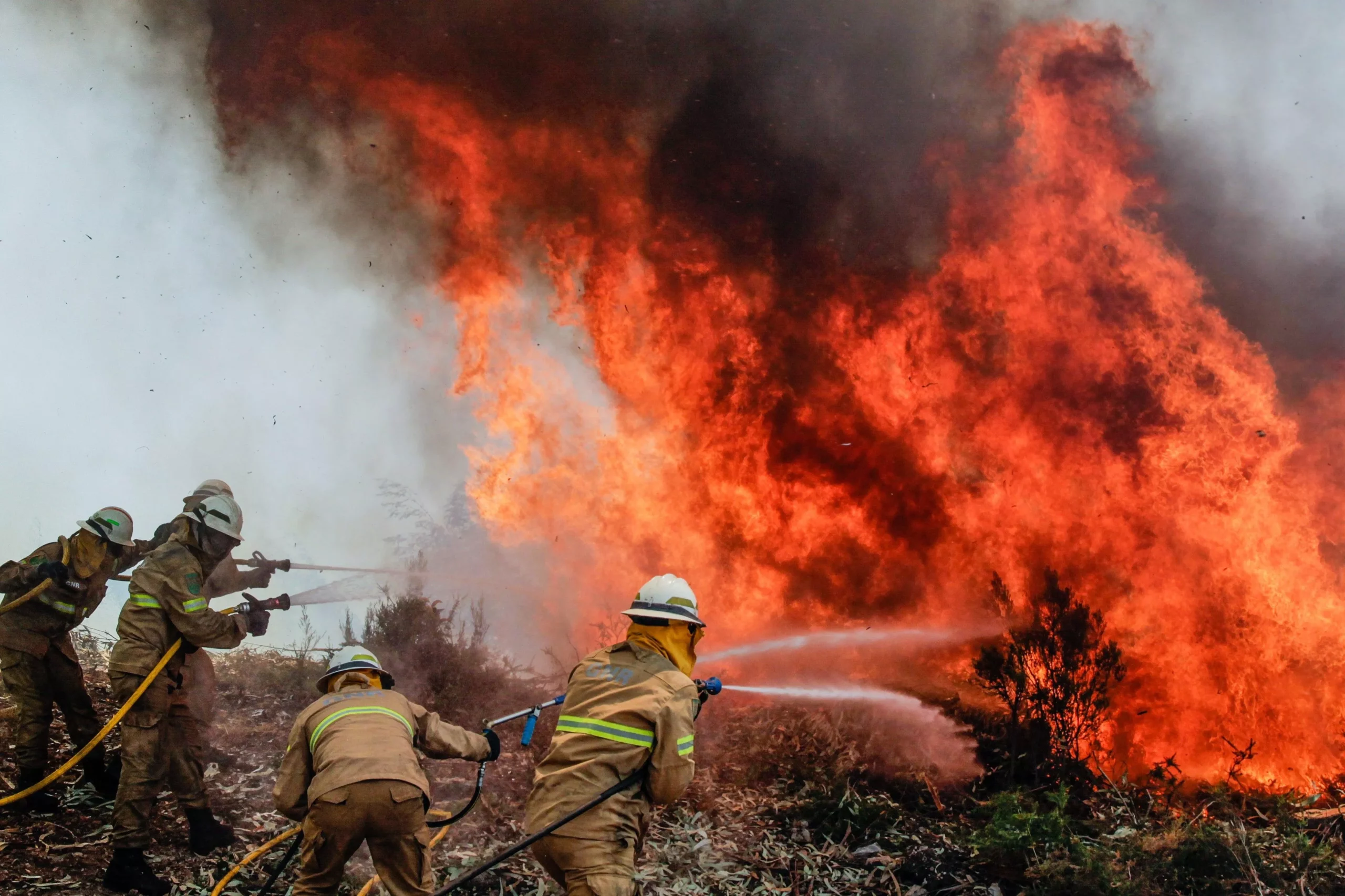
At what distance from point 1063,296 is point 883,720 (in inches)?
224

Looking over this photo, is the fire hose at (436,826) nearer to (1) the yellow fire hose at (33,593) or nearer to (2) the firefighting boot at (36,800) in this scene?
(2) the firefighting boot at (36,800)

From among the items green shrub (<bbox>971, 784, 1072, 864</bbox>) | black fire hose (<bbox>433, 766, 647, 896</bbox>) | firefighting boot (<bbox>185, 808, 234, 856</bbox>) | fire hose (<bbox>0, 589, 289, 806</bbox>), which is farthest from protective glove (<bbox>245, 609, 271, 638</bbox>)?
green shrub (<bbox>971, 784, 1072, 864</bbox>)

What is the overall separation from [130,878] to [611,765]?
430cm

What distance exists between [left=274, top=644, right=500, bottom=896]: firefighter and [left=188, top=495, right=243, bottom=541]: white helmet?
258 centimetres

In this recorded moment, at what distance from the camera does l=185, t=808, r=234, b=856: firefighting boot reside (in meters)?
7.25

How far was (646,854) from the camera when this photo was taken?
739cm

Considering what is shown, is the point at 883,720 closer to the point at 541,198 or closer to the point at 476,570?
the point at 476,570

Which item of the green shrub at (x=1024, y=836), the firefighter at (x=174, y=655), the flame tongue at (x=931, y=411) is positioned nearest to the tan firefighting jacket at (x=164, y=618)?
the firefighter at (x=174, y=655)


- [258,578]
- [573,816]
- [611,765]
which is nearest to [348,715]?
[573,816]

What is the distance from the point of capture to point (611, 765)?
5.05m

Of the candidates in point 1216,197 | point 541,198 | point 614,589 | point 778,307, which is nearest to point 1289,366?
point 1216,197

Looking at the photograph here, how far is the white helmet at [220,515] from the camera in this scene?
295 inches

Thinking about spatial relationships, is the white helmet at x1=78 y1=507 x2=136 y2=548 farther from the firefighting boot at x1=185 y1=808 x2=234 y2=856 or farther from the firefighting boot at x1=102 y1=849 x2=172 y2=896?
the firefighting boot at x1=102 y1=849 x2=172 y2=896

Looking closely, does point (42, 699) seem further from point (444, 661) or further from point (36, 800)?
point (444, 661)
